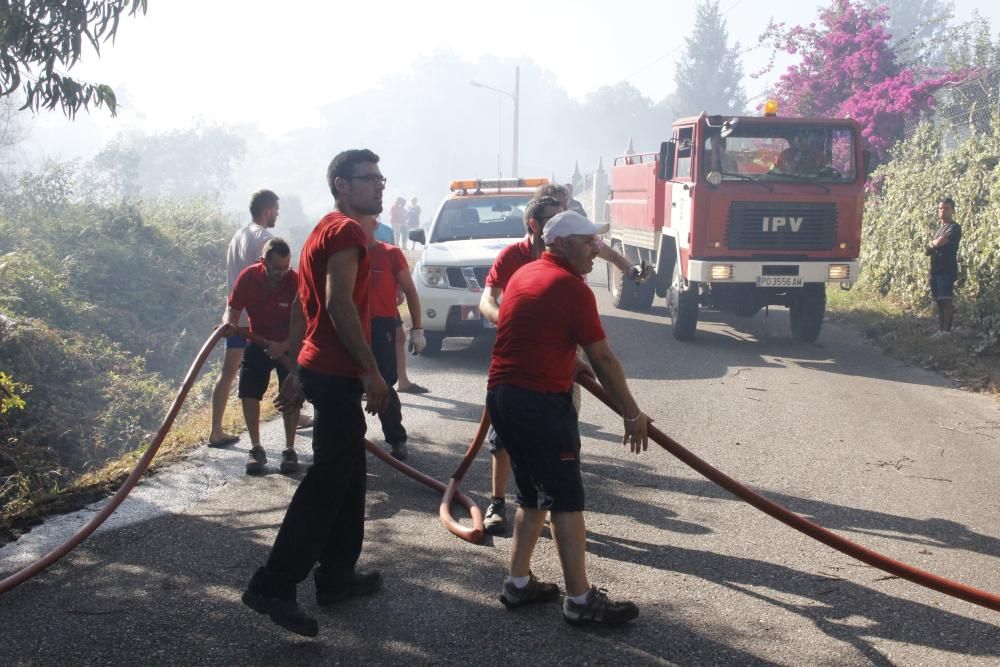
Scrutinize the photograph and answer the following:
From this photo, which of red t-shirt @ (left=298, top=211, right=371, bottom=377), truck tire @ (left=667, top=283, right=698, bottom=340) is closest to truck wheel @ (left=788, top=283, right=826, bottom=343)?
truck tire @ (left=667, top=283, right=698, bottom=340)

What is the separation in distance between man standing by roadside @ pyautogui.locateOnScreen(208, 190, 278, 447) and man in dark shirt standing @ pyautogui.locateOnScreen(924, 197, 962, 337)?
884cm

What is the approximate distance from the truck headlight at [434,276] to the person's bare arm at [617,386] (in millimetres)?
6974

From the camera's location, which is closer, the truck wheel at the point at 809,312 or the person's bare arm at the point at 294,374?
the person's bare arm at the point at 294,374

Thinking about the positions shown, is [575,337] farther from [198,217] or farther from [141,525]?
[198,217]

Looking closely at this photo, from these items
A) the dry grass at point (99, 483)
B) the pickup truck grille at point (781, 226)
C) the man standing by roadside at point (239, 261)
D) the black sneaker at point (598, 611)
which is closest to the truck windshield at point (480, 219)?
the pickup truck grille at point (781, 226)

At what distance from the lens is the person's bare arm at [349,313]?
3.93 metres

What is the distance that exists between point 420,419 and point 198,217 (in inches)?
770

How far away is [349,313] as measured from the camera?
3947mm

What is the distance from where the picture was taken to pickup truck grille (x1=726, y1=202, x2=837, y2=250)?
11641 millimetres

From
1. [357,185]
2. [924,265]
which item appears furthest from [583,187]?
[357,185]

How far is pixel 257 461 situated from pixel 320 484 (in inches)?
103

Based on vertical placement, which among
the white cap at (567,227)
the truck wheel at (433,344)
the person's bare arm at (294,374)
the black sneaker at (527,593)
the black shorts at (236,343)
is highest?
the white cap at (567,227)

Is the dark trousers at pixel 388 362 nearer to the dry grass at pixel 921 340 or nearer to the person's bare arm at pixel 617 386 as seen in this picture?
the person's bare arm at pixel 617 386

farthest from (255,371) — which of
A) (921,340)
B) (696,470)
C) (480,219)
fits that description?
(921,340)
